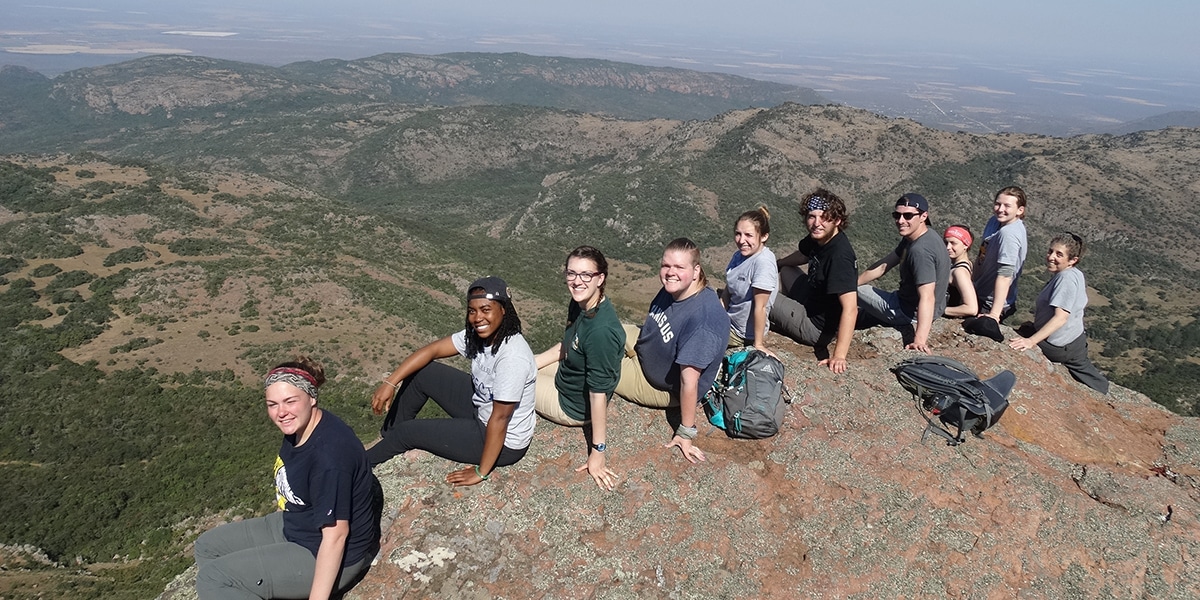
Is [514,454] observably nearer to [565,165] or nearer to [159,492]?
[159,492]

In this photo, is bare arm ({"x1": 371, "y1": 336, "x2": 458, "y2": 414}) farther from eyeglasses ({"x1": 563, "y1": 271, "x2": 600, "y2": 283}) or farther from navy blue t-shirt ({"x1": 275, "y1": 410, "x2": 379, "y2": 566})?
eyeglasses ({"x1": 563, "y1": 271, "x2": 600, "y2": 283})

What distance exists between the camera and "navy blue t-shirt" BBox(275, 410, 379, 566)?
3.92 m

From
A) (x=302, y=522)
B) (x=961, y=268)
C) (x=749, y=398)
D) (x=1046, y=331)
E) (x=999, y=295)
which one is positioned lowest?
(x=302, y=522)

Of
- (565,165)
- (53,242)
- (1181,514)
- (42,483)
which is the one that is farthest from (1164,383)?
(565,165)

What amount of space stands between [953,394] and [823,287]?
188cm

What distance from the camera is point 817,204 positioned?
6746 millimetres

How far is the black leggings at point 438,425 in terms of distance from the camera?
5.48m

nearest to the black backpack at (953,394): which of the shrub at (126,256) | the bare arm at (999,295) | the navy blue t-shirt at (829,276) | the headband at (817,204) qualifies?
the navy blue t-shirt at (829,276)

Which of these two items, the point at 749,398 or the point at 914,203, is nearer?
the point at 749,398

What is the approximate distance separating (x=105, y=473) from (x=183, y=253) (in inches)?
1019

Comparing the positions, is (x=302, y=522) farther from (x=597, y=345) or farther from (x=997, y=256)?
(x=997, y=256)

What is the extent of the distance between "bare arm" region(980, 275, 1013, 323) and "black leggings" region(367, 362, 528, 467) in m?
7.46

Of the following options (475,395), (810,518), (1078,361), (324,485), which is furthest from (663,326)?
(1078,361)

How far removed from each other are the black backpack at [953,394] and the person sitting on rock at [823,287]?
0.83 m
